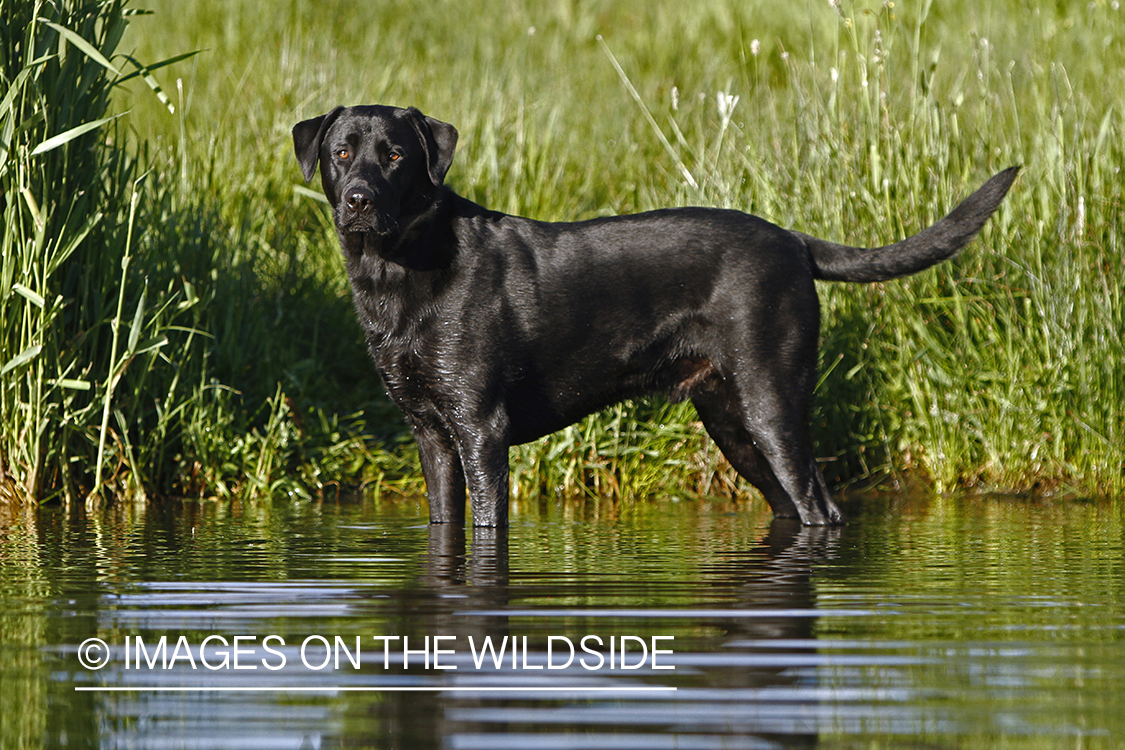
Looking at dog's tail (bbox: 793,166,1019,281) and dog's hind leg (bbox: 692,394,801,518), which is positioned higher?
dog's tail (bbox: 793,166,1019,281)

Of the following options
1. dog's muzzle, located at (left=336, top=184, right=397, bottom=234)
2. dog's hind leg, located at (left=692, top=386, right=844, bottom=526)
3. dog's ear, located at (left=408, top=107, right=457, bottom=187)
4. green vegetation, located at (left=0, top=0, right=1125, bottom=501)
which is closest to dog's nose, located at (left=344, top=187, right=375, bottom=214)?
dog's muzzle, located at (left=336, top=184, right=397, bottom=234)

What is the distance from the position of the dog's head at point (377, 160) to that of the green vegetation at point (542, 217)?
646mm

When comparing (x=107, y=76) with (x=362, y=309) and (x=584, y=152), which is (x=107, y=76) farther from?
(x=584, y=152)

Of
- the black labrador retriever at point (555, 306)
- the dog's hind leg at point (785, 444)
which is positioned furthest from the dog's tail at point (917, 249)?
the dog's hind leg at point (785, 444)

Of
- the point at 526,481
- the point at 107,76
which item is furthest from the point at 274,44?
the point at 526,481

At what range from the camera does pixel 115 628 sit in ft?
10.2

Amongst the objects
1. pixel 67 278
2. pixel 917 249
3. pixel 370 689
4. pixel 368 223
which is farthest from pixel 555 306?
pixel 370 689

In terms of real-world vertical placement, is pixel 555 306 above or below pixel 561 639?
above

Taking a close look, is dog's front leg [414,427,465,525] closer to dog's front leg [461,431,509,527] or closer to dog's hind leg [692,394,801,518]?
dog's front leg [461,431,509,527]

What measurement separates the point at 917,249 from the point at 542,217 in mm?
2839

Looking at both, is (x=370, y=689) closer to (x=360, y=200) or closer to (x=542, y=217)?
(x=360, y=200)

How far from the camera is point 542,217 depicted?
25.3ft

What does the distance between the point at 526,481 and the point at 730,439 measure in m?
1.40

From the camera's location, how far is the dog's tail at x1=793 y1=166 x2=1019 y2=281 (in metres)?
5.30
